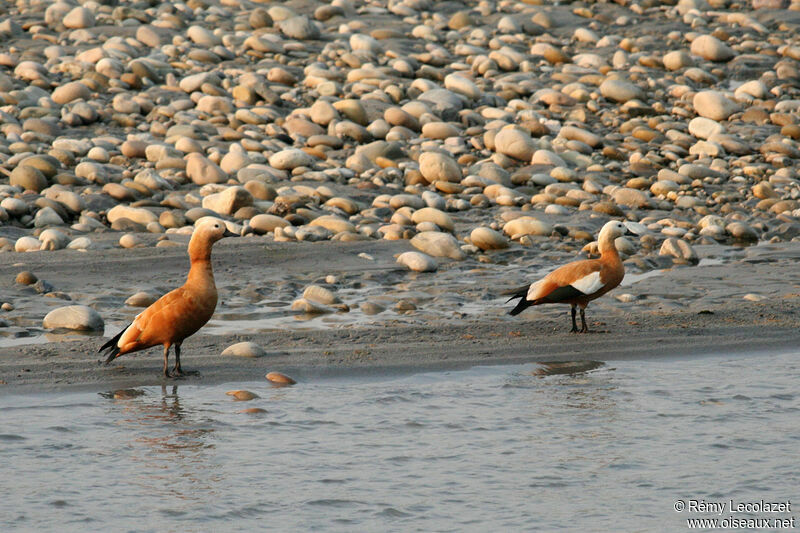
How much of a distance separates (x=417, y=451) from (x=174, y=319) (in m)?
1.85

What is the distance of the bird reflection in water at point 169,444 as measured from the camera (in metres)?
5.76

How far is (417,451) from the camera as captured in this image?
6.36 m

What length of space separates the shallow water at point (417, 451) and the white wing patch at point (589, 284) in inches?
29.1

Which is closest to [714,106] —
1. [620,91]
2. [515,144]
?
[620,91]

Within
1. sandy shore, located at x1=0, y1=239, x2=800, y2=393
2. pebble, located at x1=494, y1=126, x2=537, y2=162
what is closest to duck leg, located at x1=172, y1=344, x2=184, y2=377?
sandy shore, located at x1=0, y1=239, x2=800, y2=393

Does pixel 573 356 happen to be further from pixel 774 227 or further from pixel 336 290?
pixel 774 227

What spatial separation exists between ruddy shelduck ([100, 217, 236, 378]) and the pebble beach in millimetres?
259

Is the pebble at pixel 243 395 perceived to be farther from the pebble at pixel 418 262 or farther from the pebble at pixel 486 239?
the pebble at pixel 486 239

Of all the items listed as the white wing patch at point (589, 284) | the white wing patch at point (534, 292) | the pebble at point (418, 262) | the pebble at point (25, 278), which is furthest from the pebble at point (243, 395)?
the pebble at point (418, 262)

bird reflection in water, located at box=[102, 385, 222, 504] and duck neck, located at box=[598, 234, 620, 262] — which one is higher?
duck neck, located at box=[598, 234, 620, 262]

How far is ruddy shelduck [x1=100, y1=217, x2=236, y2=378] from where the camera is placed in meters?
7.14

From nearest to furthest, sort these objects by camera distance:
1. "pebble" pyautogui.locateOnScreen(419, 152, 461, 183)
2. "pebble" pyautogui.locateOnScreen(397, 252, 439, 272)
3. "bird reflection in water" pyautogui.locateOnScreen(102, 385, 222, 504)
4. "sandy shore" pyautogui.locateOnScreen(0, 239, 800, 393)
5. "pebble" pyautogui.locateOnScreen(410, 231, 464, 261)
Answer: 1. "bird reflection in water" pyautogui.locateOnScreen(102, 385, 222, 504)
2. "sandy shore" pyautogui.locateOnScreen(0, 239, 800, 393)
3. "pebble" pyautogui.locateOnScreen(397, 252, 439, 272)
4. "pebble" pyautogui.locateOnScreen(410, 231, 464, 261)
5. "pebble" pyautogui.locateOnScreen(419, 152, 461, 183)

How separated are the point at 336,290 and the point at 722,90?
32.3 ft

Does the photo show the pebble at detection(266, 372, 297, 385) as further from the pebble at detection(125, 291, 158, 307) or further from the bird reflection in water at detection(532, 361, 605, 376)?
the pebble at detection(125, 291, 158, 307)
